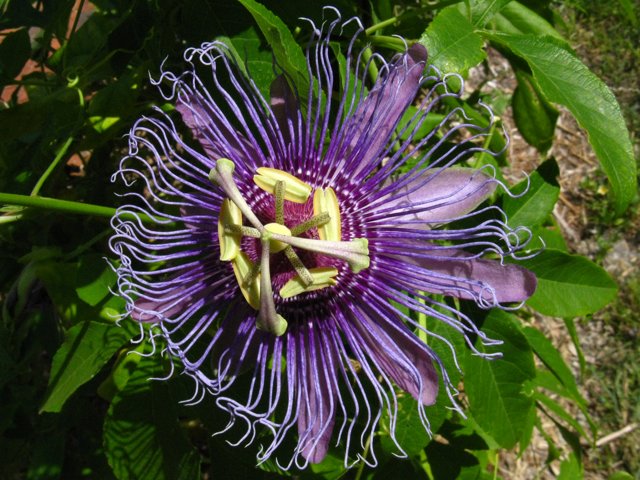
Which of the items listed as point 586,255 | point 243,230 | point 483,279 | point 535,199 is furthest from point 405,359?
point 586,255

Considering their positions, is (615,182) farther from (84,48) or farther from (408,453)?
(84,48)

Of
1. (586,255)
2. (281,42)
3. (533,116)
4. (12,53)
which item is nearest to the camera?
(281,42)

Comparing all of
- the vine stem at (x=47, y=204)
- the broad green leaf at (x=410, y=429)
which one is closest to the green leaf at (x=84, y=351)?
the vine stem at (x=47, y=204)

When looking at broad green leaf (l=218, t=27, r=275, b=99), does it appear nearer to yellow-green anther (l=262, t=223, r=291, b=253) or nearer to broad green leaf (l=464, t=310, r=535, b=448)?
yellow-green anther (l=262, t=223, r=291, b=253)

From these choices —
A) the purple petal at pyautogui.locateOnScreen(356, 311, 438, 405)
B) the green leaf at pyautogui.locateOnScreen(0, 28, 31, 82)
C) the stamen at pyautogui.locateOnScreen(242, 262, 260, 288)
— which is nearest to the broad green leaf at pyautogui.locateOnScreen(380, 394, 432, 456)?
the purple petal at pyautogui.locateOnScreen(356, 311, 438, 405)

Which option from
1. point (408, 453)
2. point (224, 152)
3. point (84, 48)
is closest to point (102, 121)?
point (84, 48)

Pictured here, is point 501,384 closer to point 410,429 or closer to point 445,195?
point 410,429
